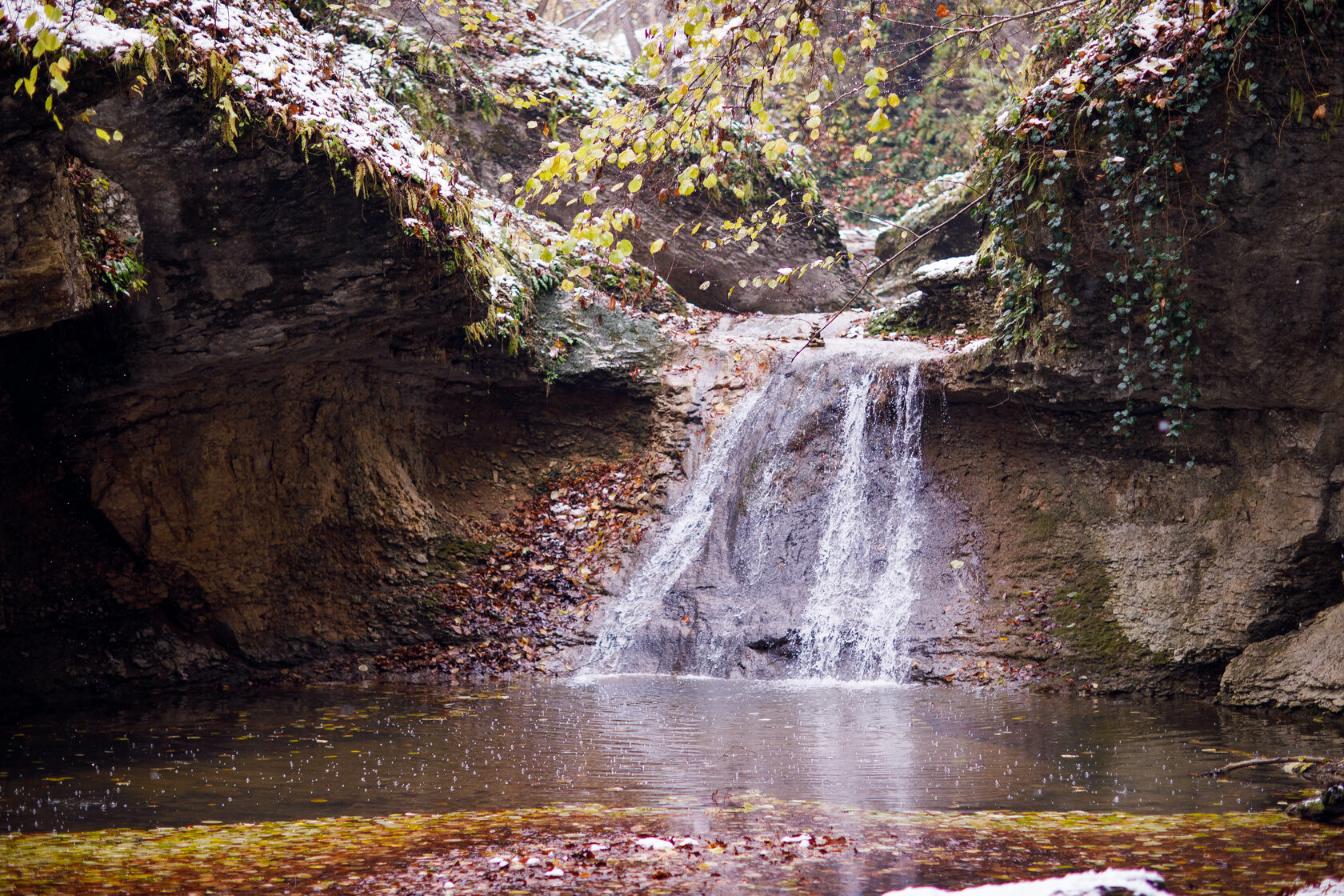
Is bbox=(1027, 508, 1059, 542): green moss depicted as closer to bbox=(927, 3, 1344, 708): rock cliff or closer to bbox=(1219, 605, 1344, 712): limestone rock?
bbox=(927, 3, 1344, 708): rock cliff

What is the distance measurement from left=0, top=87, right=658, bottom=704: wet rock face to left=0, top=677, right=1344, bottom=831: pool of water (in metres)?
1.39

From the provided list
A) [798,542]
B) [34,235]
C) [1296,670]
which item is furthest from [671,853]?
[798,542]

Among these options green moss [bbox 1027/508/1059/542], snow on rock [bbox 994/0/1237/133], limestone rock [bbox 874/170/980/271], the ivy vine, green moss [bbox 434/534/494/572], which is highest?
limestone rock [bbox 874/170/980/271]

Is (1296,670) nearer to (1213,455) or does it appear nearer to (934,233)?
(1213,455)

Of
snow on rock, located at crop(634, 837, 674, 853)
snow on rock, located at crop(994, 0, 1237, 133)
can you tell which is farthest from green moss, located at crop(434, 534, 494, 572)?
snow on rock, located at crop(994, 0, 1237, 133)

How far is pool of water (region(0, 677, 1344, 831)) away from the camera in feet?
16.1

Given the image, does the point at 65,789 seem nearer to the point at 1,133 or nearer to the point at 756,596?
the point at 1,133

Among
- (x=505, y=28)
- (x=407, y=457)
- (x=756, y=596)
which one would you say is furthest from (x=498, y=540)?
(x=505, y=28)

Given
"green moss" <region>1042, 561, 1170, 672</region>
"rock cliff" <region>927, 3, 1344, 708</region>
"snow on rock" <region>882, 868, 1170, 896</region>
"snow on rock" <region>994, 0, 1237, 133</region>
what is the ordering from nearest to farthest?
"snow on rock" <region>882, 868, 1170, 896</region>, "snow on rock" <region>994, 0, 1237, 133</region>, "rock cliff" <region>927, 3, 1344, 708</region>, "green moss" <region>1042, 561, 1170, 672</region>

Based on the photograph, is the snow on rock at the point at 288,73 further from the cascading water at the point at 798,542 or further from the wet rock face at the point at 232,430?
the cascading water at the point at 798,542

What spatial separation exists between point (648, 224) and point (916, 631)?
8895 mm

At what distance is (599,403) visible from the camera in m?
12.5

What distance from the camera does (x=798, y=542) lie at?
10.8 metres

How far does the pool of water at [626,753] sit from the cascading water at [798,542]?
3.58 ft
